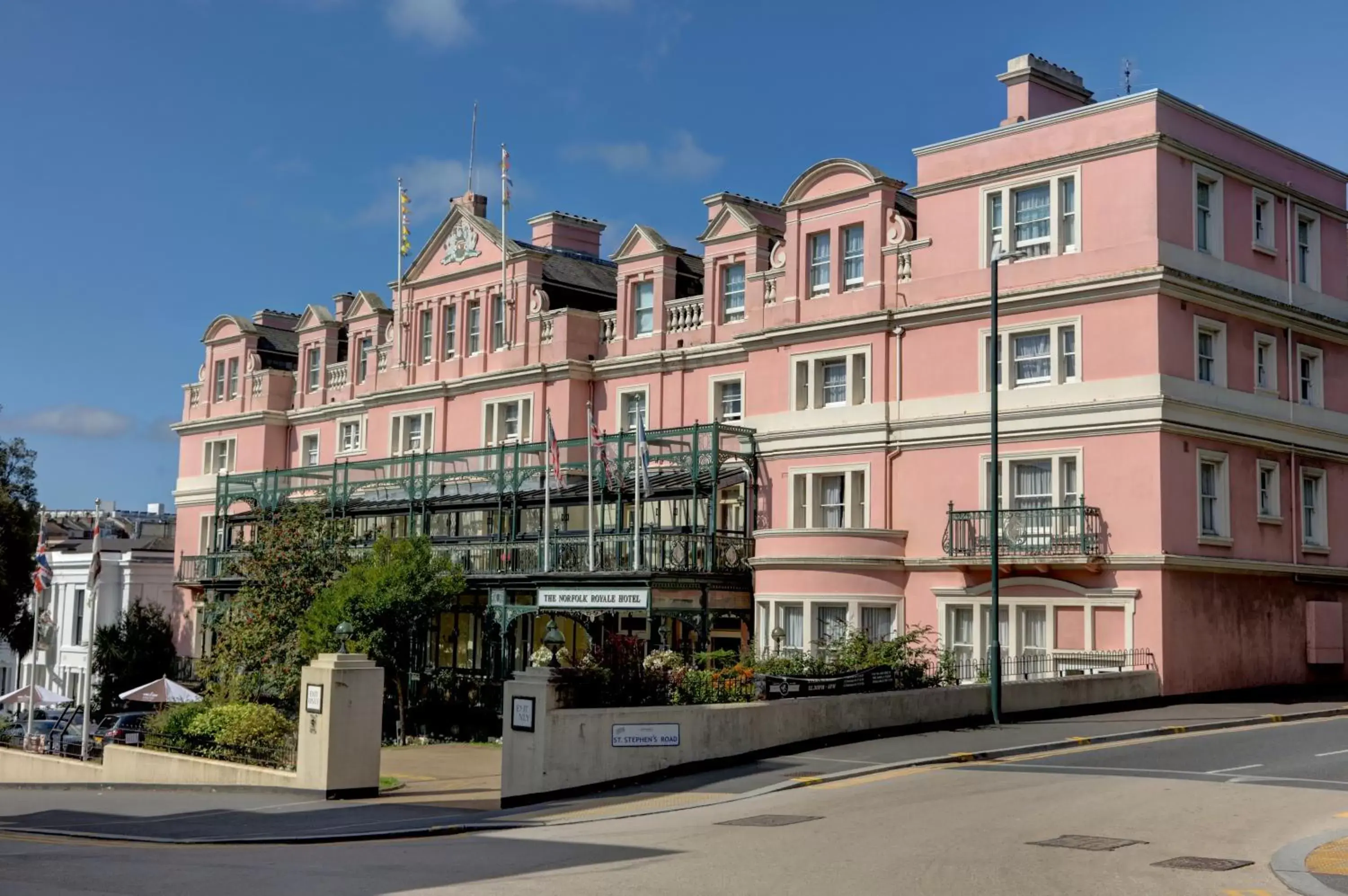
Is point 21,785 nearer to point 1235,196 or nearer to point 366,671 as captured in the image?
point 366,671

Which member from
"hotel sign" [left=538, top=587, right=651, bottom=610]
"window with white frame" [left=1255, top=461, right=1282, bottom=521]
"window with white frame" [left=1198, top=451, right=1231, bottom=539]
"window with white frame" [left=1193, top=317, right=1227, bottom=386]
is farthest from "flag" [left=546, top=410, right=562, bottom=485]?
"window with white frame" [left=1255, top=461, right=1282, bottom=521]

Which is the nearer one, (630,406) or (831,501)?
(831,501)

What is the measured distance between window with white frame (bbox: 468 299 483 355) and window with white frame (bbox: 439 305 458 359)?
2.50ft

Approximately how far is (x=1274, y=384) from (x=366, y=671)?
22580mm

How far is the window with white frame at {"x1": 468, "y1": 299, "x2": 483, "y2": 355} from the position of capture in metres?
46.1

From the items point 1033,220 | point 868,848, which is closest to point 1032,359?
point 1033,220

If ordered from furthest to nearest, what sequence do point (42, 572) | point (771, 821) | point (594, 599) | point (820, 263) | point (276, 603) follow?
point (276, 603) → point (42, 572) → point (820, 263) → point (594, 599) → point (771, 821)

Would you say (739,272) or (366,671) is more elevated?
(739,272)

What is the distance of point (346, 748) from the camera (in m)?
23.2

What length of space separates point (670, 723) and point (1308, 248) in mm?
23042

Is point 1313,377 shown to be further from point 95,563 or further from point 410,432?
point 95,563

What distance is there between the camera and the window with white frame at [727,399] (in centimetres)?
3916

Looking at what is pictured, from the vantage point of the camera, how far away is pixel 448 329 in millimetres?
47031

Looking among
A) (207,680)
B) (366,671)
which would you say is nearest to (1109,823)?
(366,671)
